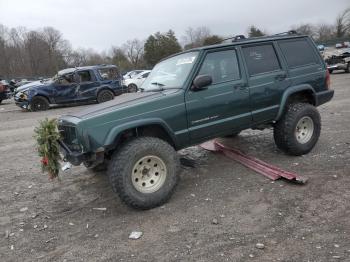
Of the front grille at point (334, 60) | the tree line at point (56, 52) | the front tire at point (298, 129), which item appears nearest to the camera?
the front tire at point (298, 129)

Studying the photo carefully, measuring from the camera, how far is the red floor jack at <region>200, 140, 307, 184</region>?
521 cm

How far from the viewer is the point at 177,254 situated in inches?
145

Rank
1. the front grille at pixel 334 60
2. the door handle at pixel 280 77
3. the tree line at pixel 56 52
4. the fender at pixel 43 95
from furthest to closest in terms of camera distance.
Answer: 1. the tree line at pixel 56 52
2. the front grille at pixel 334 60
3. the fender at pixel 43 95
4. the door handle at pixel 280 77

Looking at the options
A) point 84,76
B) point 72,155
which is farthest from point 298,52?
point 84,76

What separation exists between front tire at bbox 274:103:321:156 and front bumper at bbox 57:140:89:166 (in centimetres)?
324

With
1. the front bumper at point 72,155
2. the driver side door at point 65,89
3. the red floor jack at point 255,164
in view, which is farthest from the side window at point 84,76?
the front bumper at point 72,155

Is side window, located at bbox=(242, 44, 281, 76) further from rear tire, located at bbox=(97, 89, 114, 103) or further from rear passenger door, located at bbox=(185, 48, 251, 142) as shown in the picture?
rear tire, located at bbox=(97, 89, 114, 103)

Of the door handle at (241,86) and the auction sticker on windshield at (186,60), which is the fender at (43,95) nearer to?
the auction sticker on windshield at (186,60)

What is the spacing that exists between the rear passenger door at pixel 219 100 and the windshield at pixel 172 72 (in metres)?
0.19

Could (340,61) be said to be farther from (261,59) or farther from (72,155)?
(72,155)

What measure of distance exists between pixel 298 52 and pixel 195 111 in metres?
2.46

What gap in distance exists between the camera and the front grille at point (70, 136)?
15.3 feet

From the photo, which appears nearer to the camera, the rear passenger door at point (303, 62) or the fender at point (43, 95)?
the rear passenger door at point (303, 62)

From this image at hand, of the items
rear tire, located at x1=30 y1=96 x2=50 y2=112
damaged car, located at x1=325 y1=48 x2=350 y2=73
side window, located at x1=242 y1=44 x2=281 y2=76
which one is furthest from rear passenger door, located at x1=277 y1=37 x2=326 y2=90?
damaged car, located at x1=325 y1=48 x2=350 y2=73
